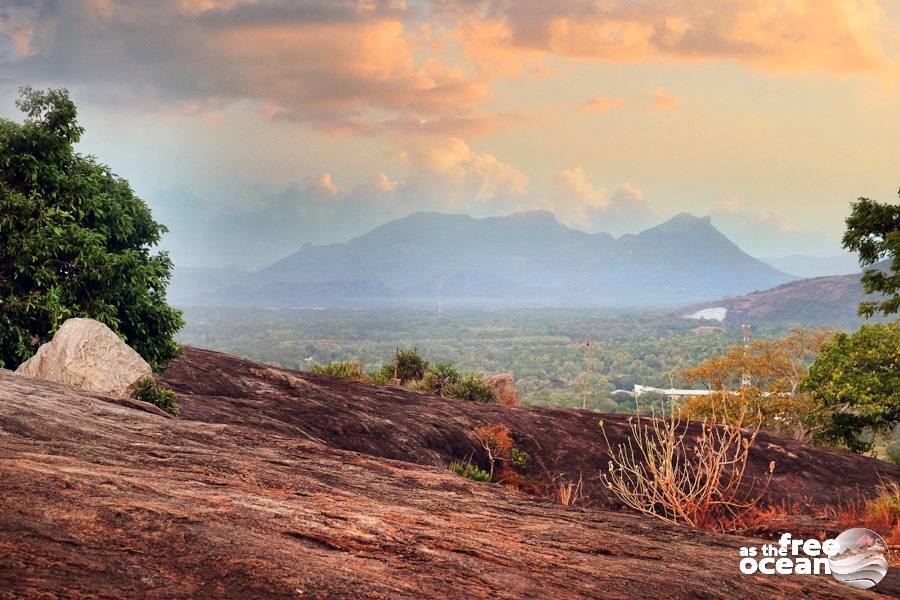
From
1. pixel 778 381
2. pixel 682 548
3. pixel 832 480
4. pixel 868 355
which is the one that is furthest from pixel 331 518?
pixel 778 381

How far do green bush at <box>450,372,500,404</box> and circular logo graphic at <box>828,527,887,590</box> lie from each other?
2554 cm

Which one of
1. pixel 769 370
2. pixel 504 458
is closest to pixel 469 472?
pixel 504 458

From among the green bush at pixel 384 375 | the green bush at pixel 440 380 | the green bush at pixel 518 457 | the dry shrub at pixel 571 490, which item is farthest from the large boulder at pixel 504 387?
the dry shrub at pixel 571 490

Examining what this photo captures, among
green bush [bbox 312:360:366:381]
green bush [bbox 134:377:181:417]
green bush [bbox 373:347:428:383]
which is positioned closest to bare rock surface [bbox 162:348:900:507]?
green bush [bbox 134:377:181:417]

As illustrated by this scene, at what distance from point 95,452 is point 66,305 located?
410 inches

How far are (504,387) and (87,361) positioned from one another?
28.4m

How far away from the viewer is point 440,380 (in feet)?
116

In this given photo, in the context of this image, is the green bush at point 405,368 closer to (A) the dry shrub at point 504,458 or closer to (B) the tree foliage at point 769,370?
(A) the dry shrub at point 504,458

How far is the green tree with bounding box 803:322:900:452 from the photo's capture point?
30.3 m

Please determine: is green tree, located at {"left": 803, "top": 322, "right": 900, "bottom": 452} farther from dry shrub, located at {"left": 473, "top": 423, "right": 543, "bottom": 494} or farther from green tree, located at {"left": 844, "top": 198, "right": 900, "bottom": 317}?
dry shrub, located at {"left": 473, "top": 423, "right": 543, "bottom": 494}

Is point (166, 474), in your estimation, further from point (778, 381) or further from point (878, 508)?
point (778, 381)

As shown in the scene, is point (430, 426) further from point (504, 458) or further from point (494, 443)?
point (504, 458)

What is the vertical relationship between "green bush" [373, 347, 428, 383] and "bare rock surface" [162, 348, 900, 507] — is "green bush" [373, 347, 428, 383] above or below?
above

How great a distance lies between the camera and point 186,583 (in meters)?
5.36
